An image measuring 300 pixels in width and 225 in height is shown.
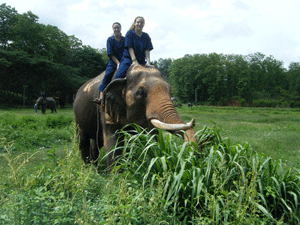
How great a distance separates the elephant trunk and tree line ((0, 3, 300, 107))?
17.8 metres

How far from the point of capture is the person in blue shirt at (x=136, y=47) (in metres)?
4.38

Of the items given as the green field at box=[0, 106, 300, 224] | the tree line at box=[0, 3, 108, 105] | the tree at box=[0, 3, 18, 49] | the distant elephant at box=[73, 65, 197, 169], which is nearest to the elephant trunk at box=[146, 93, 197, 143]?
the distant elephant at box=[73, 65, 197, 169]

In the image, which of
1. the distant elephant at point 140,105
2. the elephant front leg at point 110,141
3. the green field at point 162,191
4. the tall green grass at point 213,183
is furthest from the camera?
the elephant front leg at point 110,141

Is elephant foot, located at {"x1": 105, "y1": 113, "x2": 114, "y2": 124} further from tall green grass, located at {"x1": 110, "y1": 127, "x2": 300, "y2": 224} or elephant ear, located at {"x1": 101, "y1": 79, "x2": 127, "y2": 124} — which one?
tall green grass, located at {"x1": 110, "y1": 127, "x2": 300, "y2": 224}

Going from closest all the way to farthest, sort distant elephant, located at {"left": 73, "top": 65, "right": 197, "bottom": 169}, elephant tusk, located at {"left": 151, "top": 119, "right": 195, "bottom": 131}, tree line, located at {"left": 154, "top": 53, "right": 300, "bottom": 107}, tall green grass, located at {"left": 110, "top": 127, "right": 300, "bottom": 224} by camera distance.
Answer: tall green grass, located at {"left": 110, "top": 127, "right": 300, "bottom": 224}
elephant tusk, located at {"left": 151, "top": 119, "right": 195, "bottom": 131}
distant elephant, located at {"left": 73, "top": 65, "right": 197, "bottom": 169}
tree line, located at {"left": 154, "top": 53, "right": 300, "bottom": 107}

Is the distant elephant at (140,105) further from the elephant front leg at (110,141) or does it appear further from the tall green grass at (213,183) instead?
the tall green grass at (213,183)

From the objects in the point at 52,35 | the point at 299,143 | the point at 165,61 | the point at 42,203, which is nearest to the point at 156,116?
the point at 42,203

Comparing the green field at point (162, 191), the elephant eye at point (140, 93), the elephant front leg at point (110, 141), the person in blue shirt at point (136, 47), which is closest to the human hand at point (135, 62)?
the person in blue shirt at point (136, 47)

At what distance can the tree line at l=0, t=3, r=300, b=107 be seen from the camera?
32531 mm

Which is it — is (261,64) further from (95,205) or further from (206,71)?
(95,205)

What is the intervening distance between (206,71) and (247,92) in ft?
26.1

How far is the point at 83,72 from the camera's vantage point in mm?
40250

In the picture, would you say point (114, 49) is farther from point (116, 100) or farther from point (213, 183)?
point (213, 183)

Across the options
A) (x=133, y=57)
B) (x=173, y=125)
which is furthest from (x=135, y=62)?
(x=173, y=125)
